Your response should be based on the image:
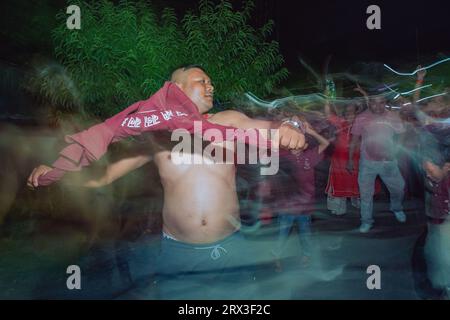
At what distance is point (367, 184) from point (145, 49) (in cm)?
228

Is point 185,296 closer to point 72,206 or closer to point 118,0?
point 72,206

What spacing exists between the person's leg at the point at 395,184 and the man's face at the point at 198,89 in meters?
2.13

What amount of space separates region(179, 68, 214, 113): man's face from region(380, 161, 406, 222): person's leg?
6.99ft

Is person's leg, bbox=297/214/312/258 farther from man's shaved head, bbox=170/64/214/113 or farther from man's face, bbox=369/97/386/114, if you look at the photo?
man's shaved head, bbox=170/64/214/113

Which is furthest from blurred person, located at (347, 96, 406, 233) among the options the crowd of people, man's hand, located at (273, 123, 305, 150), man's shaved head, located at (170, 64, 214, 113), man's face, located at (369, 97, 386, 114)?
man's hand, located at (273, 123, 305, 150)

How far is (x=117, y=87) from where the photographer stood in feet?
10.2

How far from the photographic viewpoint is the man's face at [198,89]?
2318 mm

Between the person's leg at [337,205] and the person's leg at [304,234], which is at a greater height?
the person's leg at [337,205]

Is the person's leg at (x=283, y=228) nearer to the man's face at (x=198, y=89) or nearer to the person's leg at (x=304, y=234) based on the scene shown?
the person's leg at (x=304, y=234)

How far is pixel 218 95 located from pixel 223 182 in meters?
1.25

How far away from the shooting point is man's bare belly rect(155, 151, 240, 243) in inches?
90.0

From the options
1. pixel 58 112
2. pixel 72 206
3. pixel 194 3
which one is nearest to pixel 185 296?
pixel 72 206

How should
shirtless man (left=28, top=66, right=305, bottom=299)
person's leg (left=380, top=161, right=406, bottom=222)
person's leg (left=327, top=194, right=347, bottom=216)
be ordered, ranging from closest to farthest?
1. shirtless man (left=28, top=66, right=305, bottom=299)
2. person's leg (left=380, top=161, right=406, bottom=222)
3. person's leg (left=327, top=194, right=347, bottom=216)

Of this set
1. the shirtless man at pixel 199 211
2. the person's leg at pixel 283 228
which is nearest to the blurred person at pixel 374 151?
the person's leg at pixel 283 228
